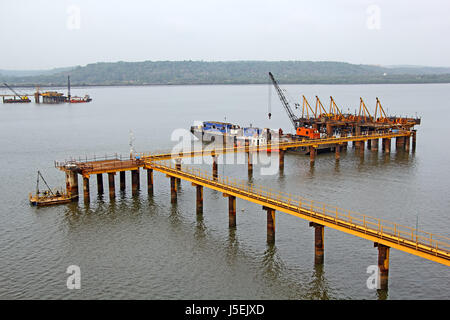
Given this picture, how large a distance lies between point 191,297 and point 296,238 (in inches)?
522

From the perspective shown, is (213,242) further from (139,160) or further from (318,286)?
(139,160)

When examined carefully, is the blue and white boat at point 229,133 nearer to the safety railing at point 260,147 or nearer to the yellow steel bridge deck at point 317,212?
the safety railing at point 260,147

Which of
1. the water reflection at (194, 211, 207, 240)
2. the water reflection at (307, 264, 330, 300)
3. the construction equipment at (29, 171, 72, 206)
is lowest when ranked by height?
the water reflection at (307, 264, 330, 300)

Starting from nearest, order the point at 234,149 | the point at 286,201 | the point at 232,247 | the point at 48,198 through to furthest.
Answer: the point at 232,247, the point at 286,201, the point at 48,198, the point at 234,149

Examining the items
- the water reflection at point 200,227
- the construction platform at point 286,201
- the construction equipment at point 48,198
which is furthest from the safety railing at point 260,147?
the water reflection at point 200,227

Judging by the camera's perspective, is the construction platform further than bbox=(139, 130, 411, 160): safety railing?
No

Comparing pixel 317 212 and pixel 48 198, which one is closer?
pixel 317 212

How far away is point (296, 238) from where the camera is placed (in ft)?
144

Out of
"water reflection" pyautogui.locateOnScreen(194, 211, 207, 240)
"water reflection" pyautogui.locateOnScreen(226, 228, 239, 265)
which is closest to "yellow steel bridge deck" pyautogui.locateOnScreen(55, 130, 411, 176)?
"water reflection" pyautogui.locateOnScreen(194, 211, 207, 240)

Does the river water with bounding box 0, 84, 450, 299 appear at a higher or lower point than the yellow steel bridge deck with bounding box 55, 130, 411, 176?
lower

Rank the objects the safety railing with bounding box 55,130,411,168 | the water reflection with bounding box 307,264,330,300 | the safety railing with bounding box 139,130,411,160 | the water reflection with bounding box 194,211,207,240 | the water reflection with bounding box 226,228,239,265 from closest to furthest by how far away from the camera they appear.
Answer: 1. the water reflection with bounding box 307,264,330,300
2. the water reflection with bounding box 226,228,239,265
3. the water reflection with bounding box 194,211,207,240
4. the safety railing with bounding box 55,130,411,168
5. the safety railing with bounding box 139,130,411,160

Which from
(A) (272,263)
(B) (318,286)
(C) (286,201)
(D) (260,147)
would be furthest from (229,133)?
(B) (318,286)

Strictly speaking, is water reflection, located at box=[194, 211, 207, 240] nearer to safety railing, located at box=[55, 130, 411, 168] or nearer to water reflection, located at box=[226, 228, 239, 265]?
water reflection, located at box=[226, 228, 239, 265]
